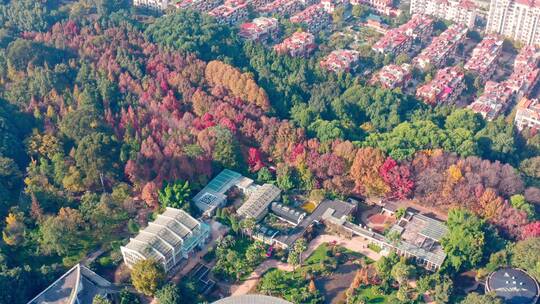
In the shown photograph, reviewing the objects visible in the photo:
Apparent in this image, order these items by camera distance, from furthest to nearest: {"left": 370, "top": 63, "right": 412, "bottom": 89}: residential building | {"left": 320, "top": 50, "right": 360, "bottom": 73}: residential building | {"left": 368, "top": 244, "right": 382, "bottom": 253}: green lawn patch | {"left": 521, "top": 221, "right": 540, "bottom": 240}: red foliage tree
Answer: {"left": 320, "top": 50, "right": 360, "bottom": 73}: residential building, {"left": 370, "top": 63, "right": 412, "bottom": 89}: residential building, {"left": 368, "top": 244, "right": 382, "bottom": 253}: green lawn patch, {"left": 521, "top": 221, "right": 540, "bottom": 240}: red foliage tree

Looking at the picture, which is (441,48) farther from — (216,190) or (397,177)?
(216,190)

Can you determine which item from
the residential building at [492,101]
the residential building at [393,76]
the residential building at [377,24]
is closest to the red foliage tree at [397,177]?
the residential building at [492,101]

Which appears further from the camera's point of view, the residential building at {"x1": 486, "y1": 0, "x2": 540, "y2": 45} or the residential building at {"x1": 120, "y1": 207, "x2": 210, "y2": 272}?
the residential building at {"x1": 486, "y1": 0, "x2": 540, "y2": 45}

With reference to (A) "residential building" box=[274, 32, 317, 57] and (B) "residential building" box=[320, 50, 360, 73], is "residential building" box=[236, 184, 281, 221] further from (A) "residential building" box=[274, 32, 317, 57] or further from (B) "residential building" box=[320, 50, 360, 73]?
(A) "residential building" box=[274, 32, 317, 57]

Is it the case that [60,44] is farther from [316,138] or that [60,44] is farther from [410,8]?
[410,8]

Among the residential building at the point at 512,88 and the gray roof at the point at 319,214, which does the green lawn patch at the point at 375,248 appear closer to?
the gray roof at the point at 319,214

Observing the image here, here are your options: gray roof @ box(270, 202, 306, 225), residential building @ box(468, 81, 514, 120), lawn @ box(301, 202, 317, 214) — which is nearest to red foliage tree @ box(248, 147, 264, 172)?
gray roof @ box(270, 202, 306, 225)
